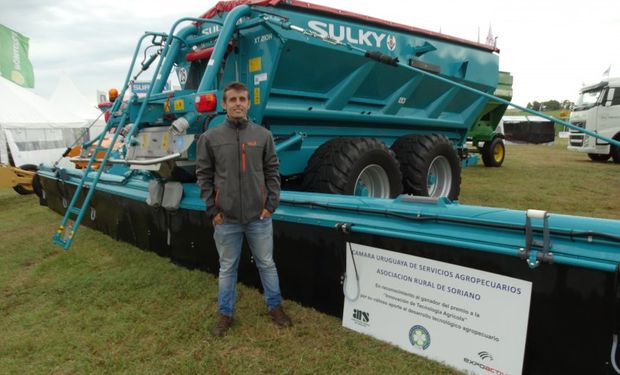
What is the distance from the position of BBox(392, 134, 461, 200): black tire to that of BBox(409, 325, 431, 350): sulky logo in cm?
281

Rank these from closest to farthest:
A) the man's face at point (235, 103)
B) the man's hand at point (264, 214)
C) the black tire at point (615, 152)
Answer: the man's face at point (235, 103) → the man's hand at point (264, 214) → the black tire at point (615, 152)

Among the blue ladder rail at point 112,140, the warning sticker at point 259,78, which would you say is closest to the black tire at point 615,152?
the warning sticker at point 259,78

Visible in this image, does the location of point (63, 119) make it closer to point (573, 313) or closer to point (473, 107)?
point (473, 107)

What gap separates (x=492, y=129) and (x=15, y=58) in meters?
16.5

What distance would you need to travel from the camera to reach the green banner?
1582 centimetres

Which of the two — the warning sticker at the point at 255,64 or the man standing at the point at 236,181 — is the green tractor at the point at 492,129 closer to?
the warning sticker at the point at 255,64

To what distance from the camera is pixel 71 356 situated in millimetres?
2555

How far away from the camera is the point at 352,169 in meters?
4.18

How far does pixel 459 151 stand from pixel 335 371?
5151 millimetres

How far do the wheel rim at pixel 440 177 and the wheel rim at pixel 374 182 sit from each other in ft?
3.83

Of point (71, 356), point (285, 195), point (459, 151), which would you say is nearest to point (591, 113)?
point (459, 151)

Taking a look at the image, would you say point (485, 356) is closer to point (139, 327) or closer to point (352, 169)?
point (139, 327)

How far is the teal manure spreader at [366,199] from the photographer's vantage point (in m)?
2.01

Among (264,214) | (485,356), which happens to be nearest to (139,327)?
(264,214)
